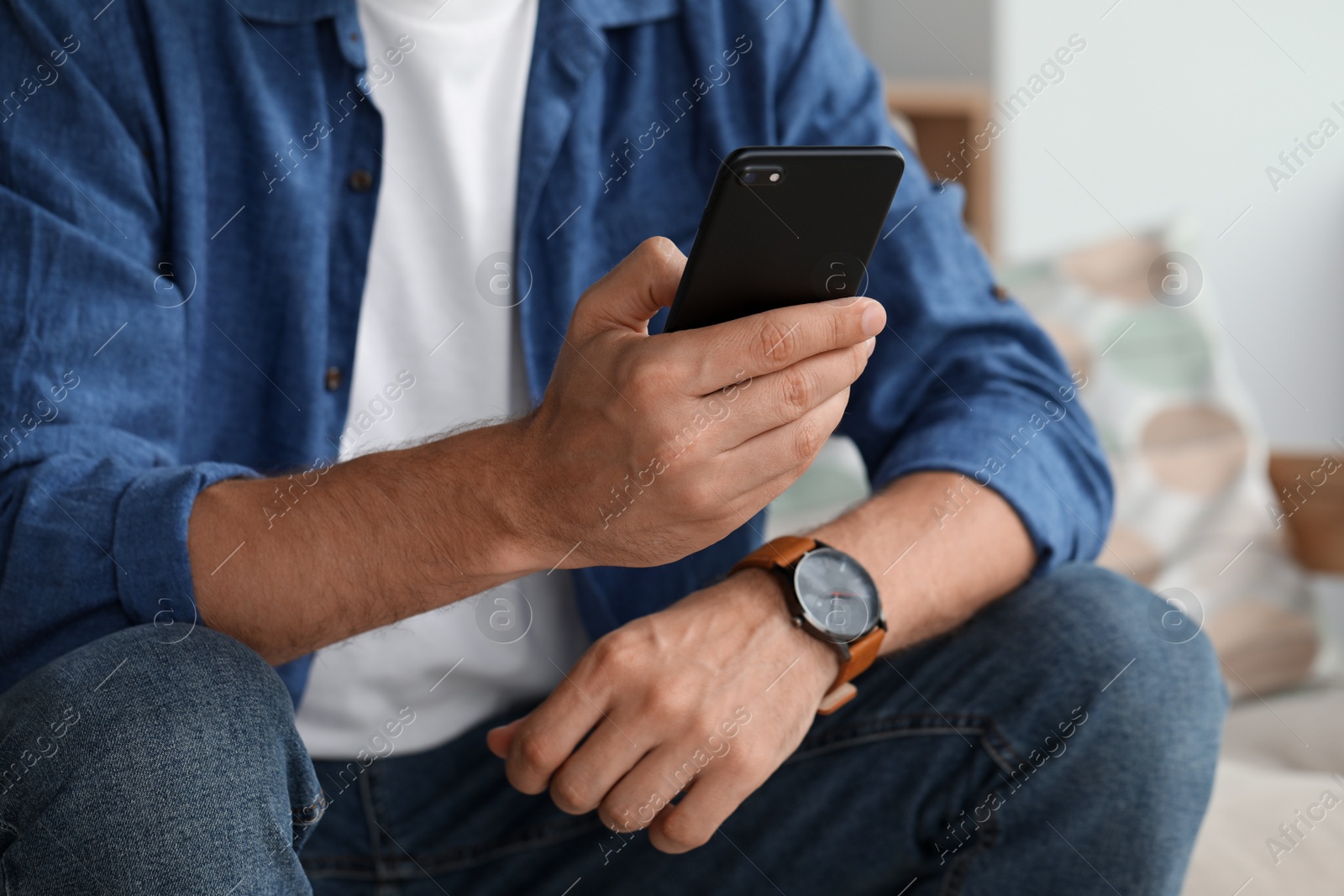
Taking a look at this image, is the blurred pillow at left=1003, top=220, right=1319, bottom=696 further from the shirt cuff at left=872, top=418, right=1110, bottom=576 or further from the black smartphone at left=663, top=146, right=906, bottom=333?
the black smartphone at left=663, top=146, right=906, bottom=333

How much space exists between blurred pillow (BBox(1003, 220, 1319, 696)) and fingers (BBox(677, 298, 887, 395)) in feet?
2.80

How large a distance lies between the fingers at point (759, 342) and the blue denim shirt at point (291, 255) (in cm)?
25

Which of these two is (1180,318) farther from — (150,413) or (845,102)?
(150,413)

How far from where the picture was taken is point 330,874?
0.77 meters

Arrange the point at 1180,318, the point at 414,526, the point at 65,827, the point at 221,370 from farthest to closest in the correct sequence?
1. the point at 1180,318
2. the point at 221,370
3. the point at 414,526
4. the point at 65,827

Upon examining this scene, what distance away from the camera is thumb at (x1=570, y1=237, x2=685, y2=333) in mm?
514

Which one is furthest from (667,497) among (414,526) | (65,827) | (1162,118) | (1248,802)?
(1162,118)

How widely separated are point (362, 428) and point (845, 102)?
505 mm

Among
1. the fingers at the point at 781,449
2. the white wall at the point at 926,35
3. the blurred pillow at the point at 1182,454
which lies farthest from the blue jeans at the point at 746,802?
the white wall at the point at 926,35

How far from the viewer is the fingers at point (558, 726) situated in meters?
0.60

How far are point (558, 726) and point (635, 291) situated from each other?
255 millimetres

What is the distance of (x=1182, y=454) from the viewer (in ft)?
4.13

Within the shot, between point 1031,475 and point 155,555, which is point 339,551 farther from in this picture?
point 1031,475

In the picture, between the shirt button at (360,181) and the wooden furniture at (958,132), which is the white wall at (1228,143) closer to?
the wooden furniture at (958,132)
